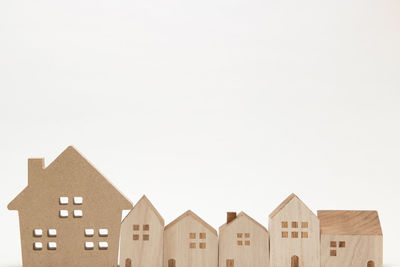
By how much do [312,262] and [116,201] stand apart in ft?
3.03

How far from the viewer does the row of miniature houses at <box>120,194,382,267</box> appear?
339 cm

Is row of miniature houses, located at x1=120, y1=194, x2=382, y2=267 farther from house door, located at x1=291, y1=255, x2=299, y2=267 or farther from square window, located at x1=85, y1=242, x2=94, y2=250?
square window, located at x1=85, y1=242, x2=94, y2=250

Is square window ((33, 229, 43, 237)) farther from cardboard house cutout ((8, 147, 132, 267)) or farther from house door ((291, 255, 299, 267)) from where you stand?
house door ((291, 255, 299, 267))

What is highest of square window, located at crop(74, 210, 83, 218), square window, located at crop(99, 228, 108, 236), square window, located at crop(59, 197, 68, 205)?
square window, located at crop(59, 197, 68, 205)

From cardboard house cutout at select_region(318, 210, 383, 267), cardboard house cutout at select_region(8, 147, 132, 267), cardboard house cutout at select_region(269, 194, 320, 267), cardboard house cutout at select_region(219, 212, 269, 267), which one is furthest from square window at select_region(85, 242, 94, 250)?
cardboard house cutout at select_region(318, 210, 383, 267)

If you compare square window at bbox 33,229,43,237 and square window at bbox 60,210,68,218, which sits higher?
square window at bbox 60,210,68,218

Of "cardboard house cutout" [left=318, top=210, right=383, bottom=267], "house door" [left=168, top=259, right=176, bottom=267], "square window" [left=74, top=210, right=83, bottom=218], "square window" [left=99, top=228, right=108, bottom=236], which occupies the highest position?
"square window" [left=74, top=210, right=83, bottom=218]

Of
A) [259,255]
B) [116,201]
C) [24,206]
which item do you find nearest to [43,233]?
[24,206]

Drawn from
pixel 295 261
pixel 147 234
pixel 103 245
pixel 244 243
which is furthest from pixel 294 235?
pixel 103 245

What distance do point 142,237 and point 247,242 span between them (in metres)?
0.47

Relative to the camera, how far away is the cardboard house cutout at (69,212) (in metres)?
3.40

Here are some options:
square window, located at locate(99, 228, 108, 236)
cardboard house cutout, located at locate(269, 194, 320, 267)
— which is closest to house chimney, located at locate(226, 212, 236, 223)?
cardboard house cutout, located at locate(269, 194, 320, 267)

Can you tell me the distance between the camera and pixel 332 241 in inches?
135

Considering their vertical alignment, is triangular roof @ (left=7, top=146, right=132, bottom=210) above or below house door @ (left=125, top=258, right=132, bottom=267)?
above
